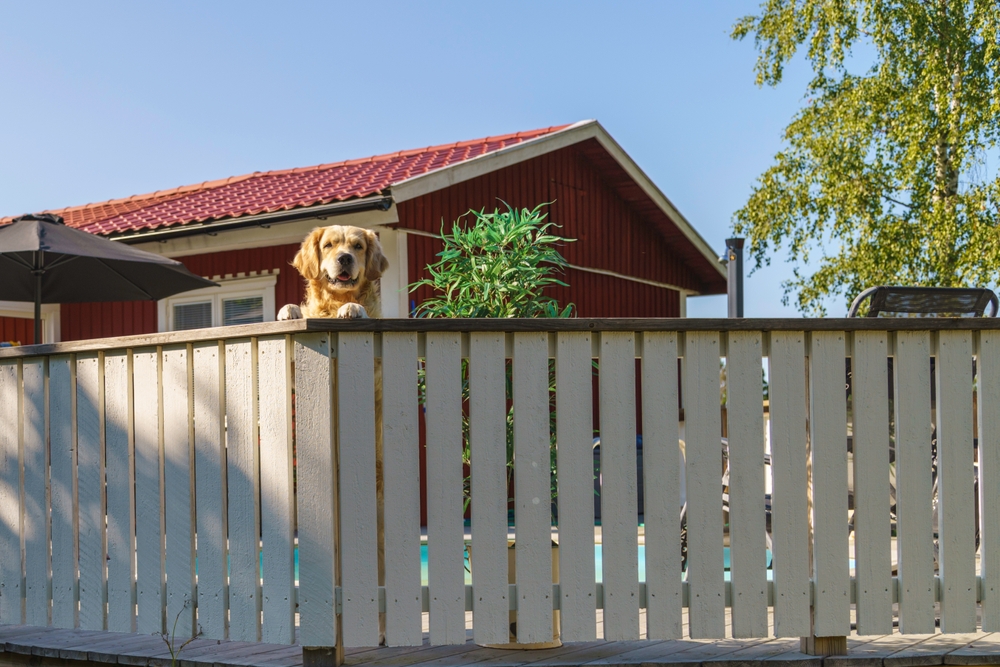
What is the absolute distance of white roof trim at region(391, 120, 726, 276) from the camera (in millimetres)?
9008

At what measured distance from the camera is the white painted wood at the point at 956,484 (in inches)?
150

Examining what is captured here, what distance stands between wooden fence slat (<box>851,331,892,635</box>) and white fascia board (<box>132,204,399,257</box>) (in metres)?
5.51

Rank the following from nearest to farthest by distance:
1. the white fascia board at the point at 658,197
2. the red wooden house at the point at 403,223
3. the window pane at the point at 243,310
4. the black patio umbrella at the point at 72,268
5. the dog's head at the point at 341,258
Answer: the dog's head at the point at 341,258
the black patio umbrella at the point at 72,268
the red wooden house at the point at 403,223
the window pane at the point at 243,310
the white fascia board at the point at 658,197

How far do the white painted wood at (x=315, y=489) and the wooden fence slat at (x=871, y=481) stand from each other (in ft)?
6.63

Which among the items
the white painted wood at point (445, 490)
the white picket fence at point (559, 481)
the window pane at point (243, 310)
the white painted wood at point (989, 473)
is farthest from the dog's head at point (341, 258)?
the window pane at point (243, 310)

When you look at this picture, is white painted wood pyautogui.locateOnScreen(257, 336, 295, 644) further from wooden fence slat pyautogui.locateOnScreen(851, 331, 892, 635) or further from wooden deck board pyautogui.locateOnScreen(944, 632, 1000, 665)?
wooden deck board pyautogui.locateOnScreen(944, 632, 1000, 665)

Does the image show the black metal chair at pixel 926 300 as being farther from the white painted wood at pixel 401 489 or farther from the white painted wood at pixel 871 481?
the white painted wood at pixel 401 489

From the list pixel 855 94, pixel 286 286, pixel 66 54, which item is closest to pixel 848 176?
pixel 855 94

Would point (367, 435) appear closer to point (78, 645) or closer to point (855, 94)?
point (78, 645)

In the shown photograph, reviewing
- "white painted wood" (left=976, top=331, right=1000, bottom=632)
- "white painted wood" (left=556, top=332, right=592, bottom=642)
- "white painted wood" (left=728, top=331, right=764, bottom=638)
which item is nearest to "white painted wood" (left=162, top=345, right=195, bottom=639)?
"white painted wood" (left=556, top=332, right=592, bottom=642)

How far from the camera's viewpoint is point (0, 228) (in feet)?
22.8

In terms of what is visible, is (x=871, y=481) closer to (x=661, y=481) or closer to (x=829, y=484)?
(x=829, y=484)

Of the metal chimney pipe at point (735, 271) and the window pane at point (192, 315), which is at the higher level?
the metal chimney pipe at point (735, 271)

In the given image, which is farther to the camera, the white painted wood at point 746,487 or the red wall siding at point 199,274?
the red wall siding at point 199,274
